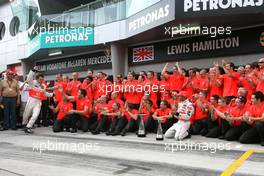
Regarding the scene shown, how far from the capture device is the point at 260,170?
553 centimetres

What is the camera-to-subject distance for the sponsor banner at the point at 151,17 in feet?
34.9

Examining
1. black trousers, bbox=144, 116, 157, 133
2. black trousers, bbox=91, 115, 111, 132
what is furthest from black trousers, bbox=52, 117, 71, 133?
black trousers, bbox=144, 116, 157, 133

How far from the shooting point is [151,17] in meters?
11.9

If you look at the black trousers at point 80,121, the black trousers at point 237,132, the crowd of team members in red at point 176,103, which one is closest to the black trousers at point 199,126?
the crowd of team members in red at point 176,103

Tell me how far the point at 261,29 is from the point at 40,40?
10853 mm

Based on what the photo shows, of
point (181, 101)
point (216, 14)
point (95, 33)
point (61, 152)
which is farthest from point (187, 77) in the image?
point (95, 33)

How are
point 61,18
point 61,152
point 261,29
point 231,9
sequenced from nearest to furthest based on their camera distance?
point 61,152 → point 231,9 → point 261,29 → point 61,18

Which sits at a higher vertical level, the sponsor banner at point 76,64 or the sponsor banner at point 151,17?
the sponsor banner at point 151,17

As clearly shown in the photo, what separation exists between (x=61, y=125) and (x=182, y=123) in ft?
13.7

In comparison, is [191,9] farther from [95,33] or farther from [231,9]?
[95,33]

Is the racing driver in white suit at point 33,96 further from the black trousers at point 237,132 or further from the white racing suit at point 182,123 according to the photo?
the black trousers at point 237,132

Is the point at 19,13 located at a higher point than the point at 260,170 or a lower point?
higher

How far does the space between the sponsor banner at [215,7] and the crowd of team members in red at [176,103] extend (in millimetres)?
1636

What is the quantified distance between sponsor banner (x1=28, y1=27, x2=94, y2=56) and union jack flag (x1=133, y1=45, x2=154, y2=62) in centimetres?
209
